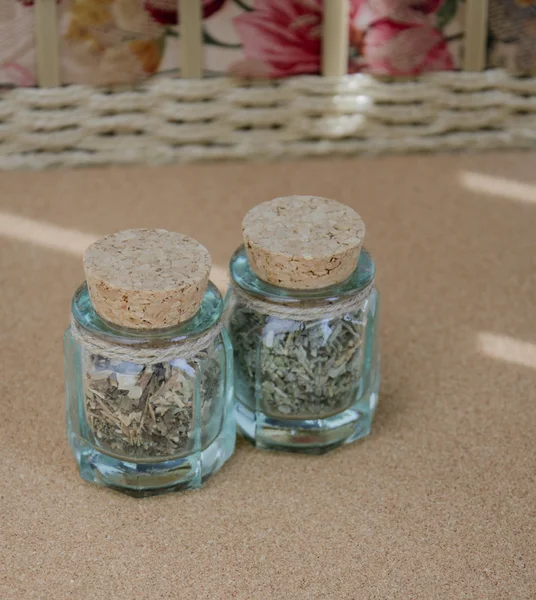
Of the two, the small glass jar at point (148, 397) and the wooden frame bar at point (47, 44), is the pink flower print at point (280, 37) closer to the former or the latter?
the wooden frame bar at point (47, 44)

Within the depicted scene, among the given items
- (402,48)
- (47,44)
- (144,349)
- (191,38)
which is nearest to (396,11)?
(402,48)

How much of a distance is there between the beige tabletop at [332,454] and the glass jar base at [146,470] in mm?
12

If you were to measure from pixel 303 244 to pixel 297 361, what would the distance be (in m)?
0.10

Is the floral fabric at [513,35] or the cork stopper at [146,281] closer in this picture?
the cork stopper at [146,281]

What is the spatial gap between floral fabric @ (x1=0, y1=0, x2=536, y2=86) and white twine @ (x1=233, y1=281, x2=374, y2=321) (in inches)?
24.5

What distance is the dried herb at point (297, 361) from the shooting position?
87 cm

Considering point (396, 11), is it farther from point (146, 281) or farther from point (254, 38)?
point (146, 281)

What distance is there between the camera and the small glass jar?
810mm

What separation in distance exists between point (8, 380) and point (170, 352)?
0.28 meters

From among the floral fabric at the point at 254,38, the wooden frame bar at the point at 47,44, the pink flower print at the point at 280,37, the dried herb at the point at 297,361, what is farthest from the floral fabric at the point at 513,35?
the dried herb at the point at 297,361

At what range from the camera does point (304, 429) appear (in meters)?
0.92

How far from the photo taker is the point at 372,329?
3.05ft

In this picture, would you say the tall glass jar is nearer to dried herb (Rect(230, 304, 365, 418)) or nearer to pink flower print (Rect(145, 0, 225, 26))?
dried herb (Rect(230, 304, 365, 418))

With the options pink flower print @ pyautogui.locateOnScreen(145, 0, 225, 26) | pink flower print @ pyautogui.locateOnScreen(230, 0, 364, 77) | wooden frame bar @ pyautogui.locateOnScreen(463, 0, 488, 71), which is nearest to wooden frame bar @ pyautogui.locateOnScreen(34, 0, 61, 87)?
pink flower print @ pyautogui.locateOnScreen(145, 0, 225, 26)
